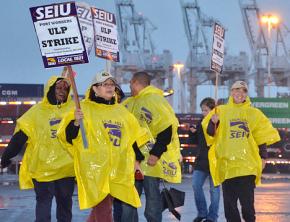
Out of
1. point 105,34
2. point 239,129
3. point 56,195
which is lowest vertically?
point 56,195

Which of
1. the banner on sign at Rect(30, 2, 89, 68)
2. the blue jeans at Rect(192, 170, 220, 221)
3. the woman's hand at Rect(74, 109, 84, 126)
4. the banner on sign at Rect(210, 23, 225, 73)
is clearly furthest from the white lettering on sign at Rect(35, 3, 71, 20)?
the blue jeans at Rect(192, 170, 220, 221)

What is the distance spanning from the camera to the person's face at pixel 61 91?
8.33m

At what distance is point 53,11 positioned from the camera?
273 inches

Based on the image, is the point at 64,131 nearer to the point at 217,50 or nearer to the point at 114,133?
the point at 114,133

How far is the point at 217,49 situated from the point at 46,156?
3136 millimetres

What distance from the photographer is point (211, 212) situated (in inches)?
417

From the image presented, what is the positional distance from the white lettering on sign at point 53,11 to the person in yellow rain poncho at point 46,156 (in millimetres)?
1472

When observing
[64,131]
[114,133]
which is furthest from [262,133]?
[64,131]

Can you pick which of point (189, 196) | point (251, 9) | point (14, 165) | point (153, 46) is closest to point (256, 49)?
point (251, 9)

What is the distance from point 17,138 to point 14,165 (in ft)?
52.8

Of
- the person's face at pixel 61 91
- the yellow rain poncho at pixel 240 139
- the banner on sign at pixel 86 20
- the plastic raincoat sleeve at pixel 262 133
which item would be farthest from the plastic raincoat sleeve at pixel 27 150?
the plastic raincoat sleeve at pixel 262 133

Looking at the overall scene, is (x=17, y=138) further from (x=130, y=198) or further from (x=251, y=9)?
(x=251, y=9)

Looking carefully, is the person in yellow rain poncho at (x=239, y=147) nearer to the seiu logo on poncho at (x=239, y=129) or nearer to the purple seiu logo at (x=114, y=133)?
the seiu logo on poncho at (x=239, y=129)

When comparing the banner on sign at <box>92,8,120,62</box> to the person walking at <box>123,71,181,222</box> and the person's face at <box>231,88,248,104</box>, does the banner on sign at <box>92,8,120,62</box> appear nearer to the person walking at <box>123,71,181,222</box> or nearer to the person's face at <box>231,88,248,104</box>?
the person walking at <box>123,71,181,222</box>
